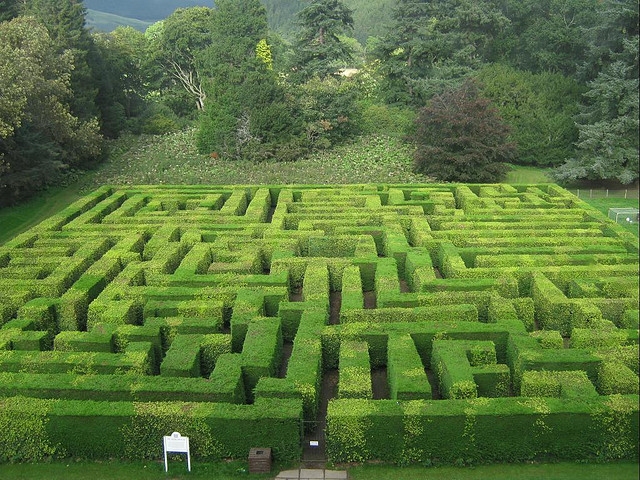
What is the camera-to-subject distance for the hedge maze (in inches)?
539

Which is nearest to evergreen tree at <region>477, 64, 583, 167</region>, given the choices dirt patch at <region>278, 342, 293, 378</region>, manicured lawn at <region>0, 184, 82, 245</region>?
dirt patch at <region>278, 342, 293, 378</region>

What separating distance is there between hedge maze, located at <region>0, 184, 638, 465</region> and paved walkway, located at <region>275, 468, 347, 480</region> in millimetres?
399

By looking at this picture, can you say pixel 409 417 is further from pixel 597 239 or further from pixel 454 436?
pixel 597 239

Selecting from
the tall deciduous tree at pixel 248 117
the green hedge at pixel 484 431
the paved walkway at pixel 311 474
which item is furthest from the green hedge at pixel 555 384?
the tall deciduous tree at pixel 248 117

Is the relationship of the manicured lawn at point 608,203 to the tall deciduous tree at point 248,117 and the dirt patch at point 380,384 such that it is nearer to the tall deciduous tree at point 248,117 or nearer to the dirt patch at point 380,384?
the tall deciduous tree at point 248,117

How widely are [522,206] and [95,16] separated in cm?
5351

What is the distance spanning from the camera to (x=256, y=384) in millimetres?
15523

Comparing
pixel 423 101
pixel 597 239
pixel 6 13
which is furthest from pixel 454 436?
pixel 6 13

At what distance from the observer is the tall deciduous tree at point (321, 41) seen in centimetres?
4925

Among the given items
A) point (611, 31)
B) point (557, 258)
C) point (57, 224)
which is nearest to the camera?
point (557, 258)

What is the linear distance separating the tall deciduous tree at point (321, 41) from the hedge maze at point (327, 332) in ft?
77.4

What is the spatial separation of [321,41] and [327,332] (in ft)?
127

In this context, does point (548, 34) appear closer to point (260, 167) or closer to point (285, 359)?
point (260, 167)

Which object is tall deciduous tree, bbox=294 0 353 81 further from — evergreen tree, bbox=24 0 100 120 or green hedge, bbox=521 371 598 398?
green hedge, bbox=521 371 598 398
